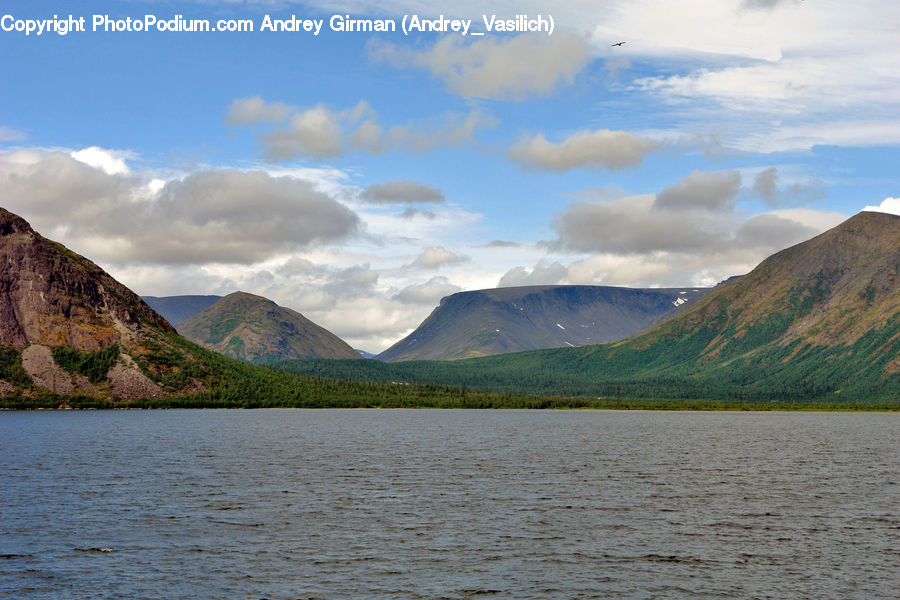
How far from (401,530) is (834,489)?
70.6 m

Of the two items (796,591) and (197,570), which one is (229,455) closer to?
(197,570)

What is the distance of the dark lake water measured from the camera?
196 feet

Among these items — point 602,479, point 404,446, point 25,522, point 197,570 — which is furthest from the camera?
point 404,446

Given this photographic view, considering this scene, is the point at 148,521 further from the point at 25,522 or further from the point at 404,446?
the point at 404,446

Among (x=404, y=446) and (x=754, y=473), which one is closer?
(x=754, y=473)

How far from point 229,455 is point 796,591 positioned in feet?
421

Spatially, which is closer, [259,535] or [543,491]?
[259,535]

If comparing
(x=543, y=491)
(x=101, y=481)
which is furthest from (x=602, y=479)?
(x=101, y=481)

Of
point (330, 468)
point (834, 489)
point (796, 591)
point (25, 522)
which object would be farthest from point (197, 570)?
point (834, 489)

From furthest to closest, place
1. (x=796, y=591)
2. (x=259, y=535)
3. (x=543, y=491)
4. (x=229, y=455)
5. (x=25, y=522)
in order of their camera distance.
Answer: (x=229, y=455) < (x=543, y=491) < (x=25, y=522) < (x=259, y=535) < (x=796, y=591)

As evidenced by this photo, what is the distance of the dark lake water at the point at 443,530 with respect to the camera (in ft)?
196

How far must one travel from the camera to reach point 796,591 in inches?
2303

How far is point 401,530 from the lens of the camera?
8050 centimetres

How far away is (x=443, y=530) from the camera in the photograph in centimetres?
8094
